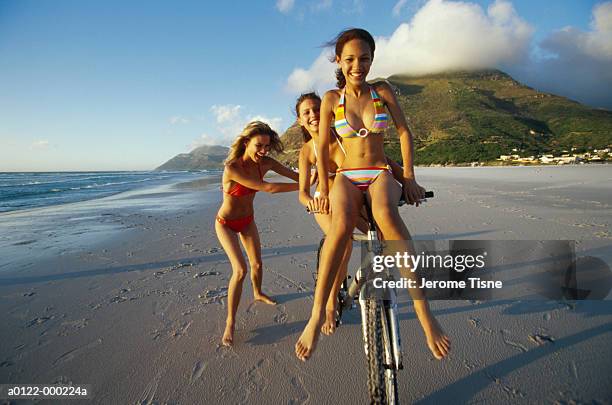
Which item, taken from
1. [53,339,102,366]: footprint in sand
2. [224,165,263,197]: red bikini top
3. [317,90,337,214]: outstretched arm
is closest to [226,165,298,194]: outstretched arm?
[224,165,263,197]: red bikini top

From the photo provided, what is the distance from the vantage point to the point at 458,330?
287cm

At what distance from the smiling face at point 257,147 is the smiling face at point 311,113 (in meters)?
0.47

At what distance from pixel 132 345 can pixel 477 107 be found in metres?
88.1

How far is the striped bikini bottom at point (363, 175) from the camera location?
2.05 m

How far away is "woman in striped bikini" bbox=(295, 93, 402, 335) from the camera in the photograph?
2.50 m

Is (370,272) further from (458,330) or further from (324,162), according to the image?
(458,330)

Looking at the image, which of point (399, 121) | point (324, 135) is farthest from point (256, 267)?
point (399, 121)

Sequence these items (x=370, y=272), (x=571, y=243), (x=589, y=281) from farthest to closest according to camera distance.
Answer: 1. (x=571, y=243)
2. (x=589, y=281)
3. (x=370, y=272)

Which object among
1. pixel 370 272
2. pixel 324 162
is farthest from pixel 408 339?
pixel 324 162

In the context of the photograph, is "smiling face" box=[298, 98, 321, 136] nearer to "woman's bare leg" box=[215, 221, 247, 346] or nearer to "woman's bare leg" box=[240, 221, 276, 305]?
"woman's bare leg" box=[240, 221, 276, 305]

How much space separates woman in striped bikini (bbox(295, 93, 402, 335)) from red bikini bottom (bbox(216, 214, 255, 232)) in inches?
34.1

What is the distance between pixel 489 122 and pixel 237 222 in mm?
75433

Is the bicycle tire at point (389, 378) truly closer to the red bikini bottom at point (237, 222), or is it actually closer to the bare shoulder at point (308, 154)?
the bare shoulder at point (308, 154)

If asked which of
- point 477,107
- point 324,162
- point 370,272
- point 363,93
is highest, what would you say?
point 477,107
